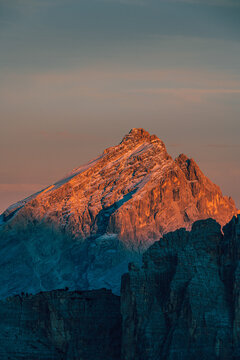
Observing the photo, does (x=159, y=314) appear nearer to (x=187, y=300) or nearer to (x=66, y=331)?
(x=187, y=300)

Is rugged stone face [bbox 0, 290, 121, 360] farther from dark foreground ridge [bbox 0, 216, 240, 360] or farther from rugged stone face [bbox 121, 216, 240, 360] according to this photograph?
rugged stone face [bbox 121, 216, 240, 360]

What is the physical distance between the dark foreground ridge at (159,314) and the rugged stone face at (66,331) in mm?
110

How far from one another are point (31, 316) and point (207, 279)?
27.7 metres

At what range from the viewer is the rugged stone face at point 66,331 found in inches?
7534

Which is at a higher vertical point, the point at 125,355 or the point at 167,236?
the point at 167,236

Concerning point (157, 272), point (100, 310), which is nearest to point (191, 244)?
point (157, 272)

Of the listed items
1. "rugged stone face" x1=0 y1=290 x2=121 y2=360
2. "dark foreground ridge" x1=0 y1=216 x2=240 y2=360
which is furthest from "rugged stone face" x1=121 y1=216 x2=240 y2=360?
"rugged stone face" x1=0 y1=290 x2=121 y2=360

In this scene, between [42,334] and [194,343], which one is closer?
[194,343]

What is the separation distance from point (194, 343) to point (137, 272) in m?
12.5

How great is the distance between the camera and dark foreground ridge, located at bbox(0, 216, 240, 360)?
176m

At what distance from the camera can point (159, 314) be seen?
180750 mm

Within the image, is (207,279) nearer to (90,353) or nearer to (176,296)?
(176,296)

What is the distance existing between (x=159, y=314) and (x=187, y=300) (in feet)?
13.9

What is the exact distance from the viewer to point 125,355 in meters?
182
